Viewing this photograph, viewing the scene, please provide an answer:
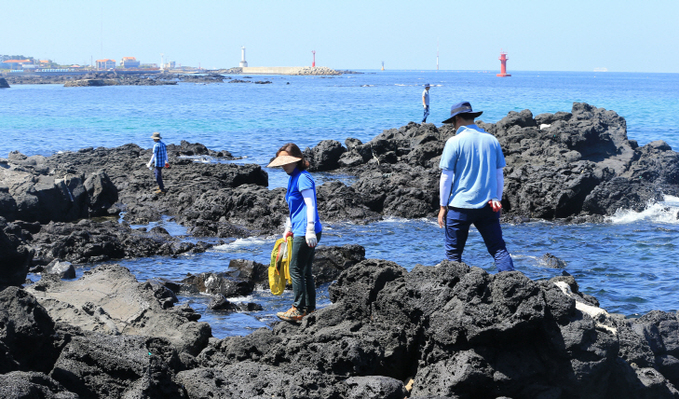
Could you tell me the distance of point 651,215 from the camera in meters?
15.9

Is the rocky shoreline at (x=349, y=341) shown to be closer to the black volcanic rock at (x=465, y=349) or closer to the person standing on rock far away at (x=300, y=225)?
the black volcanic rock at (x=465, y=349)

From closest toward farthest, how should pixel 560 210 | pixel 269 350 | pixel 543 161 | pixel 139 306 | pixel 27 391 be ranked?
pixel 27 391
pixel 269 350
pixel 139 306
pixel 560 210
pixel 543 161

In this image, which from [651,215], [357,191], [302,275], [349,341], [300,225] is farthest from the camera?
[357,191]

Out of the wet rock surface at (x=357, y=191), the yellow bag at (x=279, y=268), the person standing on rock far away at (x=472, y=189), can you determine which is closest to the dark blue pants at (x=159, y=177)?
the wet rock surface at (x=357, y=191)

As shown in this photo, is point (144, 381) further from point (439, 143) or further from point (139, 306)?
point (439, 143)

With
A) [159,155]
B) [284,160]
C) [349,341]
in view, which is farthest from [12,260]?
[159,155]

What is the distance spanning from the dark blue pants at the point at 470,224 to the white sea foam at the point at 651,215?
1068 centimetres

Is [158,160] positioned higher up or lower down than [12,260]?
higher up

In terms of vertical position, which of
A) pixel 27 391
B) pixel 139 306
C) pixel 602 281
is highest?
pixel 27 391

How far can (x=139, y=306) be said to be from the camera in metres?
7.02

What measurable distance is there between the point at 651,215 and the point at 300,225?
1295cm

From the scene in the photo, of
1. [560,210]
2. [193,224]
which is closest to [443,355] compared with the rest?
[193,224]

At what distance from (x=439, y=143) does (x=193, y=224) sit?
455 inches

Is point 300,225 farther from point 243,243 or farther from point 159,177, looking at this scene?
point 159,177
